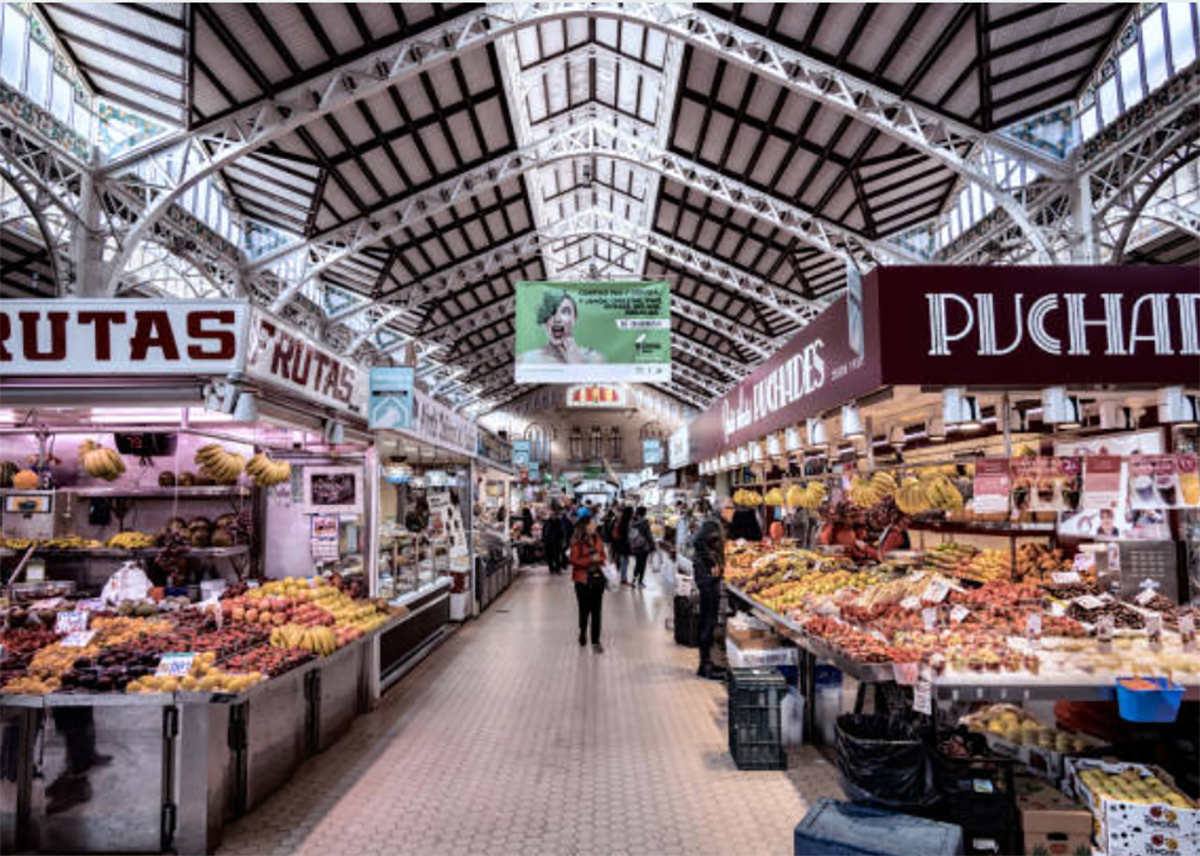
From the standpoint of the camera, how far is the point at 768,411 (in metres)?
7.92

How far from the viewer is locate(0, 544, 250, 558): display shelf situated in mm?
6875

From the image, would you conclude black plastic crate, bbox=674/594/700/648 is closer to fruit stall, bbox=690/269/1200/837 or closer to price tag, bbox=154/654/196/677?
fruit stall, bbox=690/269/1200/837

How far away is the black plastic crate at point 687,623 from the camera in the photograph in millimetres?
8898

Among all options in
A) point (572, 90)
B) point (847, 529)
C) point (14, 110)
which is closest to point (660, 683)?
point (847, 529)

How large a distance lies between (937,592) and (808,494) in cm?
366

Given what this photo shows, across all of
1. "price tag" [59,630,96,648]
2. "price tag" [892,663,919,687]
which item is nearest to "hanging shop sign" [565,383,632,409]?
"price tag" [59,630,96,648]

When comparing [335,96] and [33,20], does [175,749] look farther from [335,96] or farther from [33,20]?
[33,20]

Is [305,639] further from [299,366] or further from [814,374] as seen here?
[814,374]

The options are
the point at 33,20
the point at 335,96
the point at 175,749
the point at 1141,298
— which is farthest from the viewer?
the point at 335,96

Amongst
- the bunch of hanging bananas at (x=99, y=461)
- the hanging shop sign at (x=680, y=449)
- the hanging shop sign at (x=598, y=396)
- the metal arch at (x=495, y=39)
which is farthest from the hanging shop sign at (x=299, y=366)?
the hanging shop sign at (x=598, y=396)

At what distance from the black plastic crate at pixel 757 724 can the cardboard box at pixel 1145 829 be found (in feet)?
6.03

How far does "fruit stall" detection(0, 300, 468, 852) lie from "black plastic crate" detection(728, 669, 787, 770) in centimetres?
271

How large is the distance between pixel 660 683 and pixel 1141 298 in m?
4.90

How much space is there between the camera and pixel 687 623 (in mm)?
8945
